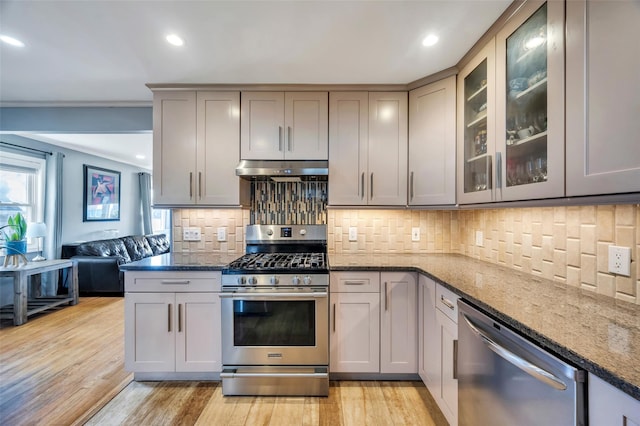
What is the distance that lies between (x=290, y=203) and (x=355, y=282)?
38.4 inches

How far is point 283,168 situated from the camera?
2.26 meters

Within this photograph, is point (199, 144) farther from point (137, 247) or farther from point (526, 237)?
point (137, 247)

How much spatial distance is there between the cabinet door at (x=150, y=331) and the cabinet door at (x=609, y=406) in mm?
2214

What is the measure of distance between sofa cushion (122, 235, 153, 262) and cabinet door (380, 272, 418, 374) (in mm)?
4958

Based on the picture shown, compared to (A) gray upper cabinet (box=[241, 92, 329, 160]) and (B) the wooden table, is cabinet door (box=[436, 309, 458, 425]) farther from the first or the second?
(B) the wooden table

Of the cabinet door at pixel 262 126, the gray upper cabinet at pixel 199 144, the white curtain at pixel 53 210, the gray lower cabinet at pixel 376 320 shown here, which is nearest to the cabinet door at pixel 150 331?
the gray upper cabinet at pixel 199 144

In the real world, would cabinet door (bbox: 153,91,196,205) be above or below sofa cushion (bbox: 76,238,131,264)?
above

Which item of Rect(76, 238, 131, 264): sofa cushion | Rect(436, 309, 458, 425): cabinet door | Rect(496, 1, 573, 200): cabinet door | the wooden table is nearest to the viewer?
Rect(496, 1, 573, 200): cabinet door

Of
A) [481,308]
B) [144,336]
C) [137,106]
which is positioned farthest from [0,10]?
[481,308]

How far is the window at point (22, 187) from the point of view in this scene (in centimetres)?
391

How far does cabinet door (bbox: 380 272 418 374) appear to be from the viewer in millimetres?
2051

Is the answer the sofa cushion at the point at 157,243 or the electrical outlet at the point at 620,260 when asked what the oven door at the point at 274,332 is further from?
the sofa cushion at the point at 157,243

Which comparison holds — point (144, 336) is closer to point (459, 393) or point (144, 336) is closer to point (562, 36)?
point (459, 393)

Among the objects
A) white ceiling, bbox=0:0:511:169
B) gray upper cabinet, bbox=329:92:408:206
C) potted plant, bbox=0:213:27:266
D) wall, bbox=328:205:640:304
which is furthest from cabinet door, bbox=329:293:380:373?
potted plant, bbox=0:213:27:266
